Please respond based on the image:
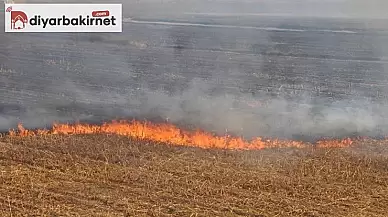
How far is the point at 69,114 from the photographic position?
11.3m

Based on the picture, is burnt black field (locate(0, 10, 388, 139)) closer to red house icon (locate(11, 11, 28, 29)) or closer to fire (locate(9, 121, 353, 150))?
fire (locate(9, 121, 353, 150))

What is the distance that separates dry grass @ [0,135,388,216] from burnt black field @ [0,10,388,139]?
5.50 ft

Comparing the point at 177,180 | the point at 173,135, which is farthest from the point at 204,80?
the point at 177,180

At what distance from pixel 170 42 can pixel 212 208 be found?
18154 millimetres

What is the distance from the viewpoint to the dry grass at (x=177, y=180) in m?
7.03

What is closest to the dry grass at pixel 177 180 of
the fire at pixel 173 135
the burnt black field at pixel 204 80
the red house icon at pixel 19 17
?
the fire at pixel 173 135

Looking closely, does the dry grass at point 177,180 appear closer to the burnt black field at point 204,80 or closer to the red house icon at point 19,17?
the burnt black field at point 204,80

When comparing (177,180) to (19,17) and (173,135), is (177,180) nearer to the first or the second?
(173,135)

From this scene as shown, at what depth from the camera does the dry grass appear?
7.03 metres

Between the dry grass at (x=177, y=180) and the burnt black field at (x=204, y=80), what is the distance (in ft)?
5.50

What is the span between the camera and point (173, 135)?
9.77 meters

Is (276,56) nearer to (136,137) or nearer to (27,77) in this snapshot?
(27,77)

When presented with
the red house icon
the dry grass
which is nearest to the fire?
the dry grass

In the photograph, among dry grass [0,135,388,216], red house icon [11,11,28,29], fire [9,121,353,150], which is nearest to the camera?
dry grass [0,135,388,216]
